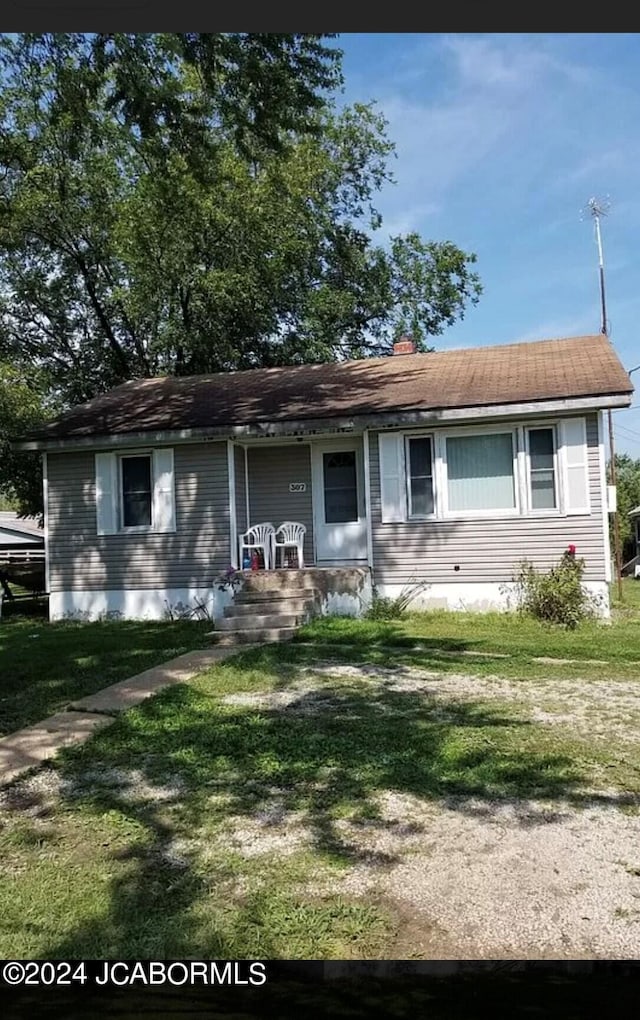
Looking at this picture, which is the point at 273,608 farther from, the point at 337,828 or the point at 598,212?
the point at 598,212

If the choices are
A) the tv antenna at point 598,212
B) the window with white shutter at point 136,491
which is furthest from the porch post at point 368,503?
the tv antenna at point 598,212

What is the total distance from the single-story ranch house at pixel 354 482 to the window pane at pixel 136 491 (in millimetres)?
24

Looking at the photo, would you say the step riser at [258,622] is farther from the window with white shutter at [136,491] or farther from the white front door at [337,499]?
the window with white shutter at [136,491]

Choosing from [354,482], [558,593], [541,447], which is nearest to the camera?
[558,593]

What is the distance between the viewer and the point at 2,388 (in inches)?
631

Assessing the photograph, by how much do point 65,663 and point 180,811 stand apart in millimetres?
4562

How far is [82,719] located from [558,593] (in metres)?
6.91

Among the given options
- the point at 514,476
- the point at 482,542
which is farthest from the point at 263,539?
the point at 514,476

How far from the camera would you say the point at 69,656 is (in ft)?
27.8

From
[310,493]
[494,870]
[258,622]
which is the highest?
[310,493]

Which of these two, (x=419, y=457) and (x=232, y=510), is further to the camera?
(x=232, y=510)

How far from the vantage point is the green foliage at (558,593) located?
1042 centimetres

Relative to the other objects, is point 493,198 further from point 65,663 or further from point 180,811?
point 180,811

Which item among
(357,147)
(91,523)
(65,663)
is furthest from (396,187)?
(65,663)
